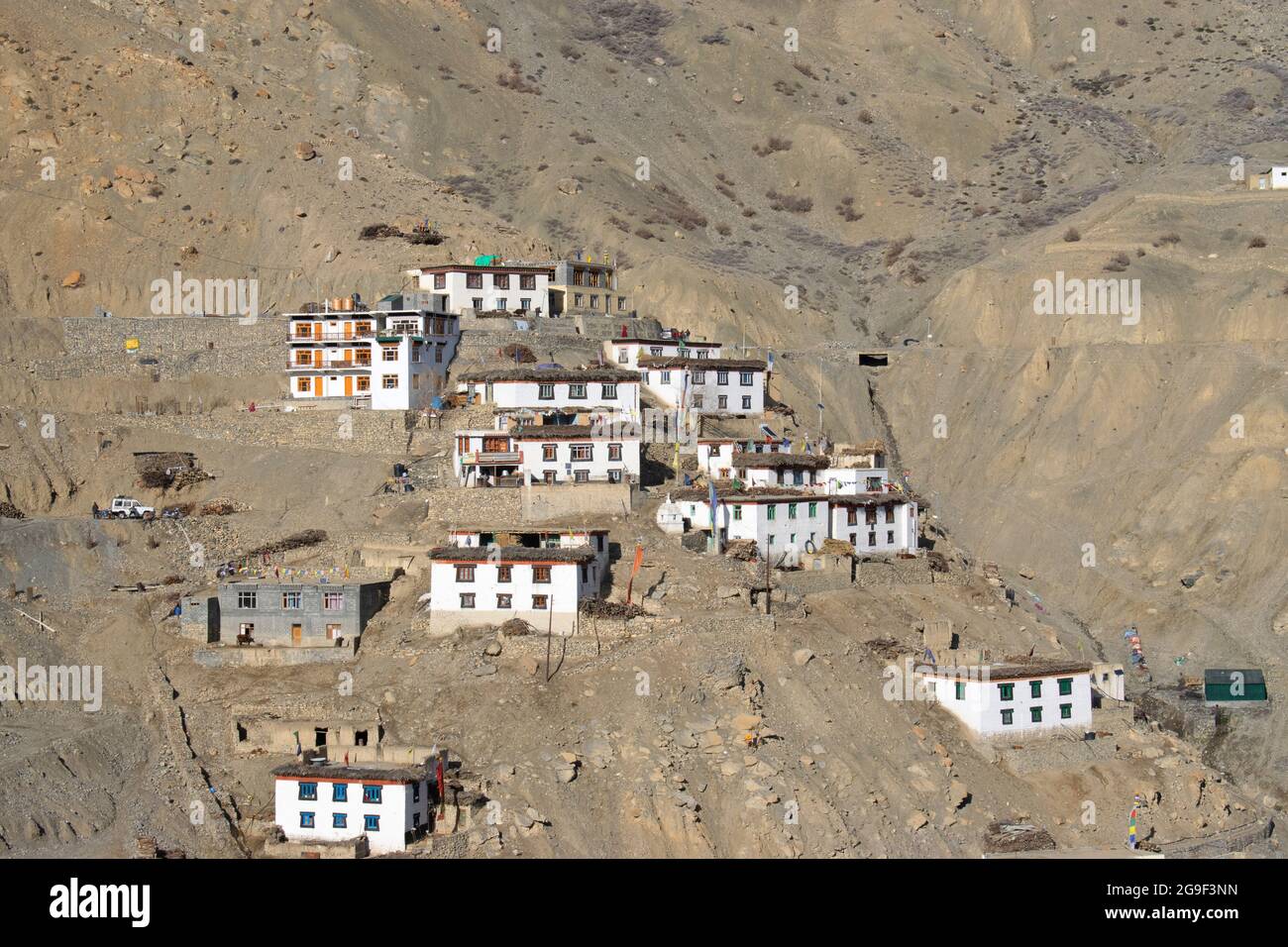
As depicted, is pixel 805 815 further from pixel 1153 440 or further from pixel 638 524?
pixel 1153 440

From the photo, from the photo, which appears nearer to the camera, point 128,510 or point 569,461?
point 569,461

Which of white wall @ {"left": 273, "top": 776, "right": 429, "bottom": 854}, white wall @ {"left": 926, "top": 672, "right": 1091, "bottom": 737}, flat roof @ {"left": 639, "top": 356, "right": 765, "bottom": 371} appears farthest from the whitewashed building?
white wall @ {"left": 273, "top": 776, "right": 429, "bottom": 854}

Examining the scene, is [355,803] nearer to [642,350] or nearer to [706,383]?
[706,383]

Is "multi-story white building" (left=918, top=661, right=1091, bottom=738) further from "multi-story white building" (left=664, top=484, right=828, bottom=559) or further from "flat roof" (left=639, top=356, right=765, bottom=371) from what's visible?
"flat roof" (left=639, top=356, right=765, bottom=371)

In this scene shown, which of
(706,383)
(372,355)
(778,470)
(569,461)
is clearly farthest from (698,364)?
(372,355)

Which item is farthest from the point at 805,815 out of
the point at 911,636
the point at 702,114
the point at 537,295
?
the point at 702,114
